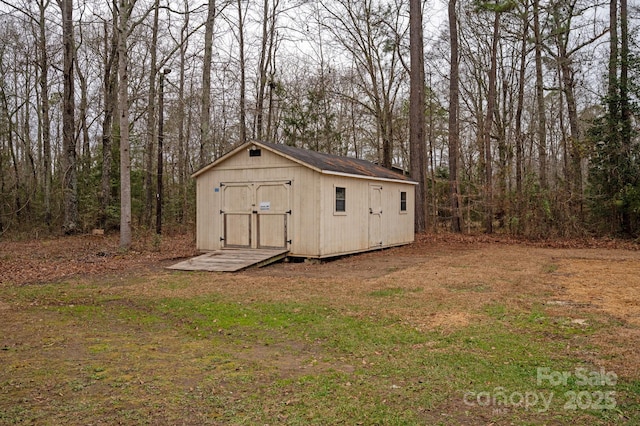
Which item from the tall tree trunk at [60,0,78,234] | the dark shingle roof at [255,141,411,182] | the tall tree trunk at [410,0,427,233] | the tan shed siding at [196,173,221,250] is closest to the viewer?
the dark shingle roof at [255,141,411,182]

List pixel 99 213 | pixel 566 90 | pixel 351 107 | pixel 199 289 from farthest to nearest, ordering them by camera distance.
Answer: pixel 351 107 → pixel 99 213 → pixel 566 90 → pixel 199 289

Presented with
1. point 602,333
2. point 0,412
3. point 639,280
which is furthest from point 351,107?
point 0,412

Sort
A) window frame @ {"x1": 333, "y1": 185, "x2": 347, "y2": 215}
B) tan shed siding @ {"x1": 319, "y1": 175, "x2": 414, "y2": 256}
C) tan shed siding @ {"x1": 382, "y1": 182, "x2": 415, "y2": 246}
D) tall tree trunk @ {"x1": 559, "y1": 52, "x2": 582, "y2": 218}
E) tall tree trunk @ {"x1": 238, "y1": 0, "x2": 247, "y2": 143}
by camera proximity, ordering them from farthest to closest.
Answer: tall tree trunk @ {"x1": 238, "y1": 0, "x2": 247, "y2": 143}, tall tree trunk @ {"x1": 559, "y1": 52, "x2": 582, "y2": 218}, tan shed siding @ {"x1": 382, "y1": 182, "x2": 415, "y2": 246}, window frame @ {"x1": 333, "y1": 185, "x2": 347, "y2": 215}, tan shed siding @ {"x1": 319, "y1": 175, "x2": 414, "y2": 256}

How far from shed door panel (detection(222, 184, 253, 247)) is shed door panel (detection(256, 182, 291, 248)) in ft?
0.97

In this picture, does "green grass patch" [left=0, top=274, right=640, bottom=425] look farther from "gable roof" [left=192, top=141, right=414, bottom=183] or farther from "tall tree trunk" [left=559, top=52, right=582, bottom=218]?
"tall tree trunk" [left=559, top=52, right=582, bottom=218]

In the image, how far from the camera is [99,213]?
65.4ft

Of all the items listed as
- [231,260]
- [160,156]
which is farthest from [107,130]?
[231,260]

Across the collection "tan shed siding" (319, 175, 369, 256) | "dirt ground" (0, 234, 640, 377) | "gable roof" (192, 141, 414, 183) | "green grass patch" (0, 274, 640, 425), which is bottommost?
"green grass patch" (0, 274, 640, 425)

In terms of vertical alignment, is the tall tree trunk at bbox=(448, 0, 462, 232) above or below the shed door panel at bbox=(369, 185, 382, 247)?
above

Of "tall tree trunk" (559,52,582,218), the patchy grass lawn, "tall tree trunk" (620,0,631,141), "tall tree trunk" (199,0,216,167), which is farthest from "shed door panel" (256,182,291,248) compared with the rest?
"tall tree trunk" (620,0,631,141)

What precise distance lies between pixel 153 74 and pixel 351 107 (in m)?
12.6

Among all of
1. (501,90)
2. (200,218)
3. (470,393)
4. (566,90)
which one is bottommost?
(470,393)

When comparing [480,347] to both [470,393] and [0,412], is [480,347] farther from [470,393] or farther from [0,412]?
[0,412]

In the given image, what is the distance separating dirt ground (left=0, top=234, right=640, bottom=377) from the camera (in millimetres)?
6203
